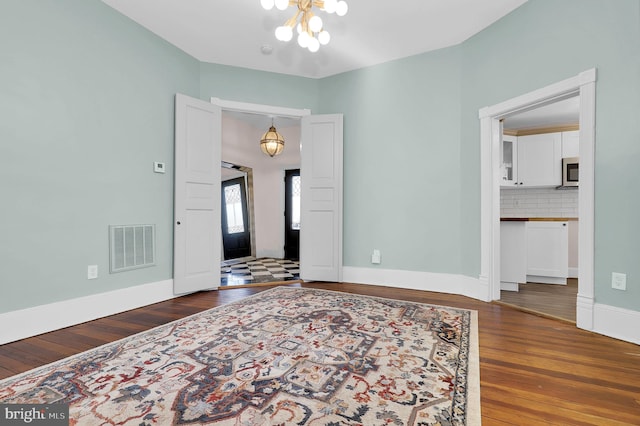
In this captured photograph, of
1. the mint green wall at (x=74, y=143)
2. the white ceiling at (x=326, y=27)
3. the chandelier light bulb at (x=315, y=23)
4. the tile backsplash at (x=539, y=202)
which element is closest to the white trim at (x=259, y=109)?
the white ceiling at (x=326, y=27)

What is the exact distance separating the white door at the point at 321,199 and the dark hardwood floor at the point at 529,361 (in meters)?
1.55

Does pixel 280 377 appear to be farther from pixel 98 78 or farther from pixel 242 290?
pixel 98 78

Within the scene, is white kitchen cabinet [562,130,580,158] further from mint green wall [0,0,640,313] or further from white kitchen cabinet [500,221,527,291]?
mint green wall [0,0,640,313]

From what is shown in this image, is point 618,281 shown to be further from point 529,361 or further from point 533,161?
point 533,161

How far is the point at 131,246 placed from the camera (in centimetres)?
323

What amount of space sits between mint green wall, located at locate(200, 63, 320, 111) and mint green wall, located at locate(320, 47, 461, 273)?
1.29 feet

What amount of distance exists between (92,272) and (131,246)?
0.44m

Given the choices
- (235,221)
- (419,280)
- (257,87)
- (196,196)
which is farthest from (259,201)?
(419,280)

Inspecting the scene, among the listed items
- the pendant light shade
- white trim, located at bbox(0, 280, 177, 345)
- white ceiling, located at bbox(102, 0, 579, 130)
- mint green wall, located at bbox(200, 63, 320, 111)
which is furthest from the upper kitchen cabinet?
white trim, located at bbox(0, 280, 177, 345)

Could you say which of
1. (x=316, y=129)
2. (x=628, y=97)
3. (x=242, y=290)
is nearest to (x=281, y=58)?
(x=316, y=129)

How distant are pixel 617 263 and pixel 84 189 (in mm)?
4534

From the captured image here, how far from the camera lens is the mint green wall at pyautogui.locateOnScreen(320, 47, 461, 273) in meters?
3.84

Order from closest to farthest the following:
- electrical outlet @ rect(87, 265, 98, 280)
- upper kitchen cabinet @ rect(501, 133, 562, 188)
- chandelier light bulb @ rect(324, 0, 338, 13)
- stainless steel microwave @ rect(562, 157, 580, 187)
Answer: chandelier light bulb @ rect(324, 0, 338, 13) < electrical outlet @ rect(87, 265, 98, 280) < stainless steel microwave @ rect(562, 157, 580, 187) < upper kitchen cabinet @ rect(501, 133, 562, 188)

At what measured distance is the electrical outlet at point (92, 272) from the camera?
284 centimetres
